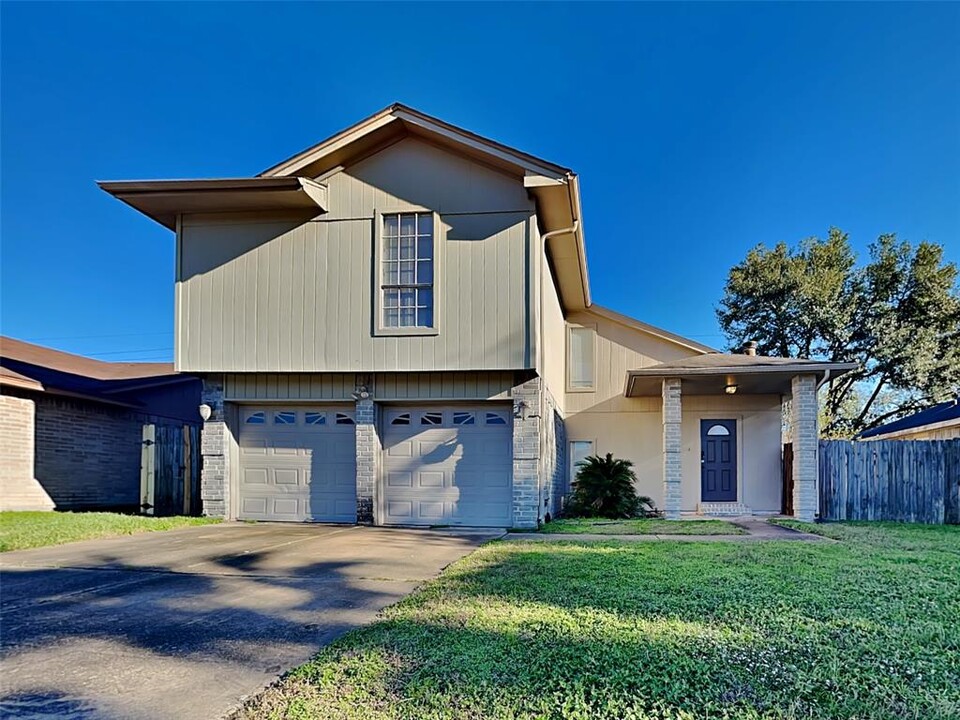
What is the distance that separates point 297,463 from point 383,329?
292 centimetres

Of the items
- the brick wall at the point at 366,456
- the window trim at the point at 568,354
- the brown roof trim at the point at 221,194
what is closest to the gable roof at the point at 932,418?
the window trim at the point at 568,354

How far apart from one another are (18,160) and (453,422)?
15.2 metres

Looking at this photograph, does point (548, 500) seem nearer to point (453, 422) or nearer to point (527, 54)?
point (453, 422)

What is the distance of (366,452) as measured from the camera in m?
10.0

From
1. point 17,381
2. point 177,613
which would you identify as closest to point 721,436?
point 177,613

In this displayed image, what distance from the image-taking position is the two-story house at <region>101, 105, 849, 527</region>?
9570mm

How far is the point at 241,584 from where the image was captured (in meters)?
5.25

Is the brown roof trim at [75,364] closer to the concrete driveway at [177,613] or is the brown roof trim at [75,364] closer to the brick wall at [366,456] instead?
the brick wall at [366,456]

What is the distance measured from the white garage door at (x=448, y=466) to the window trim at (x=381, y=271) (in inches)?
56.0

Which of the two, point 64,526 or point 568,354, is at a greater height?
point 568,354

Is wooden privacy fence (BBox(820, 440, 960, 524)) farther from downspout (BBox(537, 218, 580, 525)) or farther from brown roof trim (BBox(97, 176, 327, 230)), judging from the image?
brown roof trim (BBox(97, 176, 327, 230))

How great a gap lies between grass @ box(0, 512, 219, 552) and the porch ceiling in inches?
331

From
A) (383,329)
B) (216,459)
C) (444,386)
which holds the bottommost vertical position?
(216,459)

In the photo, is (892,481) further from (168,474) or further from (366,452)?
(168,474)
